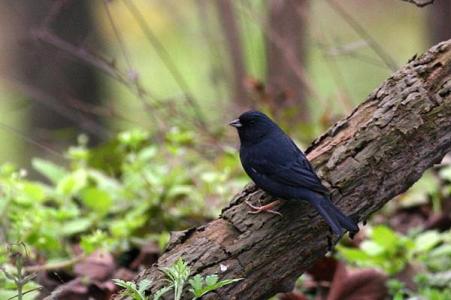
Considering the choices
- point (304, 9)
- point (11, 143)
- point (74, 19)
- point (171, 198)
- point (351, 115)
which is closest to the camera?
point (351, 115)

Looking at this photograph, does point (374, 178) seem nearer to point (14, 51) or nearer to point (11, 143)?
point (14, 51)

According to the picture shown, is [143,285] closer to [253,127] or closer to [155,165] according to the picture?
[253,127]

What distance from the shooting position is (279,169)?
3785 millimetres

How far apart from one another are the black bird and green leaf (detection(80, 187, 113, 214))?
139 centimetres

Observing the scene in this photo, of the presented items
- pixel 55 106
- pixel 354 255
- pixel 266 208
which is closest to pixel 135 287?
pixel 266 208

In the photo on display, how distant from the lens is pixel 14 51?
31.6 ft

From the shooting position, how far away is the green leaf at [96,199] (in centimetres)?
536

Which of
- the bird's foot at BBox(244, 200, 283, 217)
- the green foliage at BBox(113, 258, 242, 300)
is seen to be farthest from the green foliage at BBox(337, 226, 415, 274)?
the green foliage at BBox(113, 258, 242, 300)

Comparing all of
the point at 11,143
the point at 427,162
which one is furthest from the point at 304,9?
the point at 11,143

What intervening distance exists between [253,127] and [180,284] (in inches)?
44.8

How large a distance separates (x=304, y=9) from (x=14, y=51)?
3.57 metres

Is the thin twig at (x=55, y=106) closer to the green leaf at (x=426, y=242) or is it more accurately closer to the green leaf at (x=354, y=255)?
the green leaf at (x=354, y=255)

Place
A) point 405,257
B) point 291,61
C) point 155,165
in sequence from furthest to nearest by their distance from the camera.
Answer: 1. point 291,61
2. point 155,165
3. point 405,257

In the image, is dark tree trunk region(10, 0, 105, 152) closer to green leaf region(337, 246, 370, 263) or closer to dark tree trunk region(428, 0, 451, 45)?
dark tree trunk region(428, 0, 451, 45)
